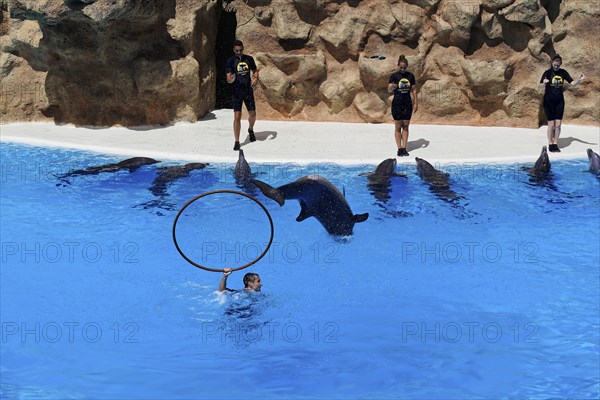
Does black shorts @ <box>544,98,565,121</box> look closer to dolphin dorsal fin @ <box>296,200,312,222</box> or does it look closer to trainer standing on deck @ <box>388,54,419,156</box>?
trainer standing on deck @ <box>388,54,419,156</box>

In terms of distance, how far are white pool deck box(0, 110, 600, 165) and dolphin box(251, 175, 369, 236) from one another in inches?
129

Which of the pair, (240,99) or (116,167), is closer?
(116,167)

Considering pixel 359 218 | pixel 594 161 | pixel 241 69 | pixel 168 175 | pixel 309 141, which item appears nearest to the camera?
pixel 359 218

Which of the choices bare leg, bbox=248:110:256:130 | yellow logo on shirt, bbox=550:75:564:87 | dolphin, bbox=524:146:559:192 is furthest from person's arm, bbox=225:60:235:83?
yellow logo on shirt, bbox=550:75:564:87

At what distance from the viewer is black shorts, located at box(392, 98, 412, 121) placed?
12.8 meters

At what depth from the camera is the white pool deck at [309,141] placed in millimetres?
12953

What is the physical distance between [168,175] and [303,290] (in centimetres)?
357

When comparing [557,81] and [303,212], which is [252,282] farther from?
[557,81]

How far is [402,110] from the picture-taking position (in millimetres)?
12773

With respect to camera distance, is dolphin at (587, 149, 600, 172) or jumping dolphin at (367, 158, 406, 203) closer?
jumping dolphin at (367, 158, 406, 203)

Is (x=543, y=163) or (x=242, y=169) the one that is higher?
(x=543, y=163)

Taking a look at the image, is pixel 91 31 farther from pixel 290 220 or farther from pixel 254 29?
pixel 290 220

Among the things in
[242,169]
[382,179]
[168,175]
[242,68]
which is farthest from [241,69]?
[382,179]

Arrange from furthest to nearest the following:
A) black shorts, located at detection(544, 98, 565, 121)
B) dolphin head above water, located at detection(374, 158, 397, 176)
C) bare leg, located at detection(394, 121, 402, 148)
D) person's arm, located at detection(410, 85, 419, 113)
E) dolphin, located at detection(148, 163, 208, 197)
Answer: black shorts, located at detection(544, 98, 565, 121) < bare leg, located at detection(394, 121, 402, 148) < person's arm, located at detection(410, 85, 419, 113) < dolphin head above water, located at detection(374, 158, 397, 176) < dolphin, located at detection(148, 163, 208, 197)
